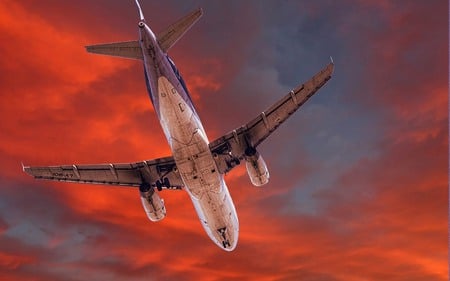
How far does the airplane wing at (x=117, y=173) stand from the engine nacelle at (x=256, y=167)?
5356 millimetres

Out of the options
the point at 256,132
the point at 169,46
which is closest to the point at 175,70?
the point at 169,46

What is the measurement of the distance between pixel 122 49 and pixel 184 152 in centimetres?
714

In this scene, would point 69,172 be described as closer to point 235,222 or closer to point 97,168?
point 97,168

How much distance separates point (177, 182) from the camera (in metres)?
40.0

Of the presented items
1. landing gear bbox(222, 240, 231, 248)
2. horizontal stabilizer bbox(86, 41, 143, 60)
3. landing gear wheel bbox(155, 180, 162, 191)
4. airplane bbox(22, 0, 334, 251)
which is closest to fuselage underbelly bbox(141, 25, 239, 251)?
airplane bbox(22, 0, 334, 251)

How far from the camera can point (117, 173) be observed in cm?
3819

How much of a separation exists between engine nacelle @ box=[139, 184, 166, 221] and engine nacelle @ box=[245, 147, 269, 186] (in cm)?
734

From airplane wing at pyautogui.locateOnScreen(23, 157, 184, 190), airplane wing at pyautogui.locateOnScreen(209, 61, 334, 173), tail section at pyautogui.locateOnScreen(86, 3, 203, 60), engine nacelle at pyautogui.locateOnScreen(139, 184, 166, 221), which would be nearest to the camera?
tail section at pyautogui.locateOnScreen(86, 3, 203, 60)

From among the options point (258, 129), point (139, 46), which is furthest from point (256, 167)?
point (139, 46)

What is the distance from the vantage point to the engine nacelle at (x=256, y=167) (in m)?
35.6

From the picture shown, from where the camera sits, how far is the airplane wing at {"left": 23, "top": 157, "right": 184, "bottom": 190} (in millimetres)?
37344

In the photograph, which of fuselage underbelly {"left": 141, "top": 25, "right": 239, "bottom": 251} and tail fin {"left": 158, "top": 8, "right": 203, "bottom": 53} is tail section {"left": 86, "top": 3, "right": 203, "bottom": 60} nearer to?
tail fin {"left": 158, "top": 8, "right": 203, "bottom": 53}

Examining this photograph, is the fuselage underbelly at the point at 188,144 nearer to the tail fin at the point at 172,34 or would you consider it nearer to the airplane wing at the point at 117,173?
the tail fin at the point at 172,34

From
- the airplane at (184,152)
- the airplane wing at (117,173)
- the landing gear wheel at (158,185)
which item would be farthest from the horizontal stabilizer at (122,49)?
the landing gear wheel at (158,185)
